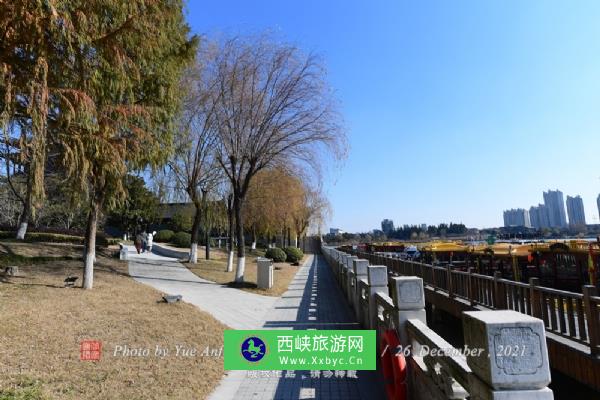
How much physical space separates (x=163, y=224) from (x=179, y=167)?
111ft

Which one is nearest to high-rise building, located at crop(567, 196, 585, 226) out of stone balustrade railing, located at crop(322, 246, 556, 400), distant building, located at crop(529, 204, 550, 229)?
distant building, located at crop(529, 204, 550, 229)

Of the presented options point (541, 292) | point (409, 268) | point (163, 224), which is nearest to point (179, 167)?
point (409, 268)

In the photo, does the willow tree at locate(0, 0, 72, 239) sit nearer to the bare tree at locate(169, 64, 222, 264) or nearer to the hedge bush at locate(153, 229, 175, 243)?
the bare tree at locate(169, 64, 222, 264)

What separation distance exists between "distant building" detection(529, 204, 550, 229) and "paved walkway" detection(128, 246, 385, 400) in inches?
3800

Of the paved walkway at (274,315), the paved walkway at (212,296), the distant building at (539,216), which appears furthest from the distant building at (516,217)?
the paved walkway at (212,296)

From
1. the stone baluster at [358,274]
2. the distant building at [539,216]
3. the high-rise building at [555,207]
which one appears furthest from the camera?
the distant building at [539,216]

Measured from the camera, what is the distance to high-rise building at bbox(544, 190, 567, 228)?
93.8 m

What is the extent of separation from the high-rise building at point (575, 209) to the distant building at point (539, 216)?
6.01m

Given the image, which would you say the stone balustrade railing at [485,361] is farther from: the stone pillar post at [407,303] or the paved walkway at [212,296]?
the paved walkway at [212,296]

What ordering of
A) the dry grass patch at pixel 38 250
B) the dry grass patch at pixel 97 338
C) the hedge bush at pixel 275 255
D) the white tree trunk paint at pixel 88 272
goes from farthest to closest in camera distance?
1. the hedge bush at pixel 275 255
2. the dry grass patch at pixel 38 250
3. the white tree trunk paint at pixel 88 272
4. the dry grass patch at pixel 97 338

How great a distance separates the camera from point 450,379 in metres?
3.17

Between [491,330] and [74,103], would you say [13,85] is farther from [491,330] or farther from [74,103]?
[491,330]

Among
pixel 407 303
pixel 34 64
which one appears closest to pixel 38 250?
pixel 34 64

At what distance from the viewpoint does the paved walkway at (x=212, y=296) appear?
9.79 meters
